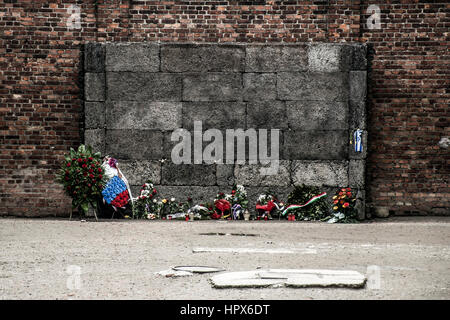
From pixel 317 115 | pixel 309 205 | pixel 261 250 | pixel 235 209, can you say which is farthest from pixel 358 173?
pixel 261 250

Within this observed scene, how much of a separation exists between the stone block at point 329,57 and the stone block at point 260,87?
72 cm

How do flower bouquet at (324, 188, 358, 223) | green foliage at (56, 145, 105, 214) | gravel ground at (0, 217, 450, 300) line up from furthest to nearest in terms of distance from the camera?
flower bouquet at (324, 188, 358, 223) → green foliage at (56, 145, 105, 214) → gravel ground at (0, 217, 450, 300)

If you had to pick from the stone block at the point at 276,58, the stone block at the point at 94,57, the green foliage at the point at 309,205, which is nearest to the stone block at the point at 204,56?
the stone block at the point at 276,58

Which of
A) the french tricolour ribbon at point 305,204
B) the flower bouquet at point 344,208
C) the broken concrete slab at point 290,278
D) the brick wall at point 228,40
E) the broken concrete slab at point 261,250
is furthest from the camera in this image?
the brick wall at point 228,40

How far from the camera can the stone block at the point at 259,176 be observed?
9.97 m

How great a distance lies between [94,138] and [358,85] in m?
4.55

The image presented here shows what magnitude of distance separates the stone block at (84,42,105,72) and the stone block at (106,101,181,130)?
2.07 ft

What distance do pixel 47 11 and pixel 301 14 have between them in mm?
4396

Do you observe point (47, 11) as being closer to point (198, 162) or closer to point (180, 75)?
point (180, 75)

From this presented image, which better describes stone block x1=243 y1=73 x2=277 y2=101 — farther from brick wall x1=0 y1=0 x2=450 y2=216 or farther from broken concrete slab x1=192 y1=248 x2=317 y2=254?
Result: broken concrete slab x1=192 y1=248 x2=317 y2=254

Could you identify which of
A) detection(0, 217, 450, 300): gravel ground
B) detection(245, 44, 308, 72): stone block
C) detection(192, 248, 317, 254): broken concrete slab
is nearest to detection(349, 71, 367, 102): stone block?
detection(245, 44, 308, 72): stone block

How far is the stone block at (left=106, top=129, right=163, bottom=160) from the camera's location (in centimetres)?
1001

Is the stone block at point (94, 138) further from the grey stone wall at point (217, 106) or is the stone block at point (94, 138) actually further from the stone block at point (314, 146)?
the stone block at point (314, 146)

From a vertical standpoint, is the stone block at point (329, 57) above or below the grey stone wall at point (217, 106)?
above
